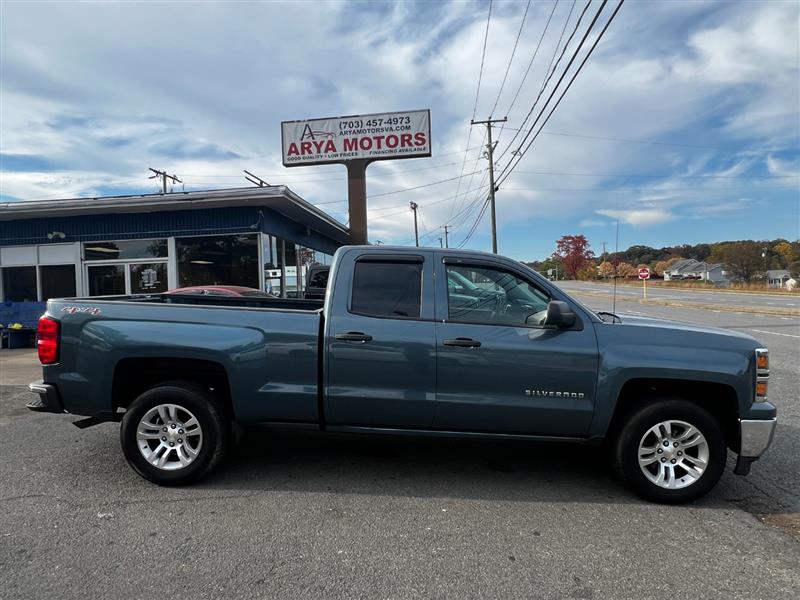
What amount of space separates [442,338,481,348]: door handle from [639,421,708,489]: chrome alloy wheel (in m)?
1.40

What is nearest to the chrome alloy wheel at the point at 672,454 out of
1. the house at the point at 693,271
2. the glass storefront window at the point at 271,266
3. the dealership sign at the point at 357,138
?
the glass storefront window at the point at 271,266

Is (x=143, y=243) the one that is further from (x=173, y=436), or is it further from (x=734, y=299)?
(x=734, y=299)

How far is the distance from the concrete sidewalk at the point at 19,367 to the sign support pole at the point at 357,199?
8.56 metres

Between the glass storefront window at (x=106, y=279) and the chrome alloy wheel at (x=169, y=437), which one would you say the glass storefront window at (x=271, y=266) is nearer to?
the glass storefront window at (x=106, y=279)

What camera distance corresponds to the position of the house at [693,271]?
106 meters

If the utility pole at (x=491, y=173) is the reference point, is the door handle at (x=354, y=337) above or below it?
below

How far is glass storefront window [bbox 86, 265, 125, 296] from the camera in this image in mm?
14320

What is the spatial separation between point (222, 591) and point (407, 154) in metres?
13.5

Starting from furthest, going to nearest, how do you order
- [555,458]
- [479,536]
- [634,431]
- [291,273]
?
Answer: 1. [291,273]
2. [555,458]
3. [634,431]
4. [479,536]

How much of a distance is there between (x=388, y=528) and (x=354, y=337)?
136 cm

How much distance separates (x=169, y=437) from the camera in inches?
163

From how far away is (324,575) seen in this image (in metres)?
2.91

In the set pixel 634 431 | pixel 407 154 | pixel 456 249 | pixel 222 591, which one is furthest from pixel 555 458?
pixel 407 154

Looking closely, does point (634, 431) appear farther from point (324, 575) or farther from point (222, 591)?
point (222, 591)
